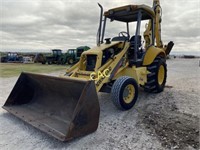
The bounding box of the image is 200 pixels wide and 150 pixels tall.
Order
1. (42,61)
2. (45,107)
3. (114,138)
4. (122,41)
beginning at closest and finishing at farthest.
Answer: (114,138) → (45,107) → (122,41) → (42,61)

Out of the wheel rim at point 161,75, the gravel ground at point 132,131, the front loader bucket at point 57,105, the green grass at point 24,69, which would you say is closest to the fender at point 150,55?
the wheel rim at point 161,75

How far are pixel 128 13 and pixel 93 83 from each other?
294 cm

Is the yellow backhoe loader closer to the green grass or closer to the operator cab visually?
the operator cab

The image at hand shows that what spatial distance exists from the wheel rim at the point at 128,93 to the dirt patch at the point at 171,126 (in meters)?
0.43

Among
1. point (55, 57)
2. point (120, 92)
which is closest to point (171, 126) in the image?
point (120, 92)

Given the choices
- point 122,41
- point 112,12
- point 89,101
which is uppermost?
point 112,12

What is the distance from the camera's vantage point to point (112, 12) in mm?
5512

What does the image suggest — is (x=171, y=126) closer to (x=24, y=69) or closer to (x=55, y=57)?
(x=24, y=69)

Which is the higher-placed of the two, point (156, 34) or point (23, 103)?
point (156, 34)

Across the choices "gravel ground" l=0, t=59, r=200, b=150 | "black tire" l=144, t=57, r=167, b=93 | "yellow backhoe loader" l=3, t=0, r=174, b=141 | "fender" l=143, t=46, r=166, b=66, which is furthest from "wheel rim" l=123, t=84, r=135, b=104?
"fender" l=143, t=46, r=166, b=66

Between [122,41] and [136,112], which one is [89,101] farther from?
[122,41]

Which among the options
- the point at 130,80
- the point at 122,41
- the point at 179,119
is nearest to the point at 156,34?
the point at 122,41

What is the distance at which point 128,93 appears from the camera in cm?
457

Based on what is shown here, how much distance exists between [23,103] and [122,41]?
9.57 feet
